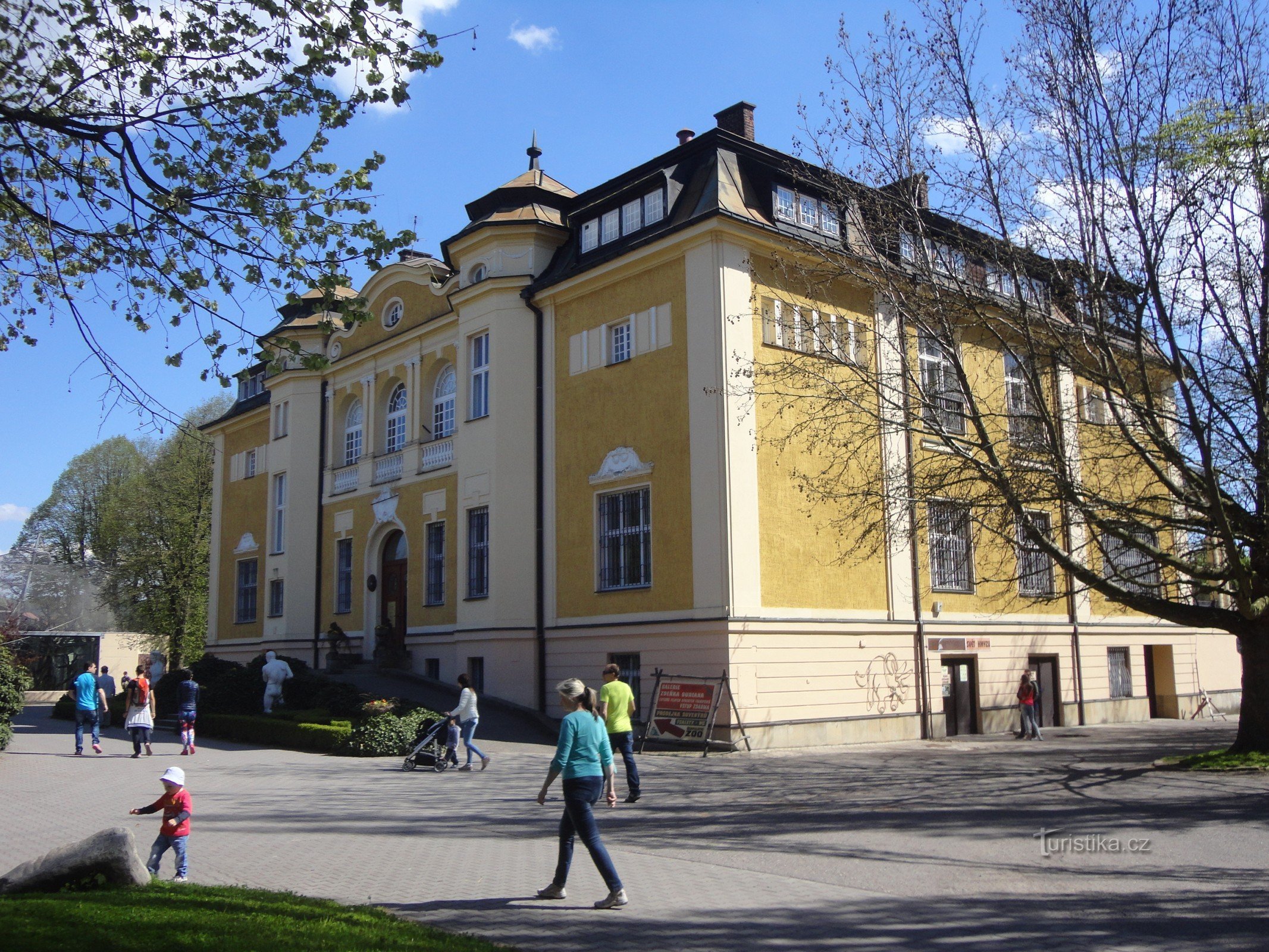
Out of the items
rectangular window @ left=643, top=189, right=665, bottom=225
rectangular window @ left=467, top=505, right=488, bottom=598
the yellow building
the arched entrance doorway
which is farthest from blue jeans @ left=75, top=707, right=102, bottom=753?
rectangular window @ left=643, top=189, right=665, bottom=225

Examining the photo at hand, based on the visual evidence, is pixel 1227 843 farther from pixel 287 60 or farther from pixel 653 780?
pixel 287 60

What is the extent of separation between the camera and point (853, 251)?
17.7 metres

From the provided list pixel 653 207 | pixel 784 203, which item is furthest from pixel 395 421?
pixel 784 203

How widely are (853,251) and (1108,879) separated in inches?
441

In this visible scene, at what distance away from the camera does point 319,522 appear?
109 feet

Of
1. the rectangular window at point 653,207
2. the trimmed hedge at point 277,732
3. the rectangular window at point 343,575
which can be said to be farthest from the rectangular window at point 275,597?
the rectangular window at point 653,207

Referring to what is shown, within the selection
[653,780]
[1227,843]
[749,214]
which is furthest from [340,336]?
[1227,843]

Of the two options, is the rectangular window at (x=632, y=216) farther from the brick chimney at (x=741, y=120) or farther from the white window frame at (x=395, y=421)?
the white window frame at (x=395, y=421)

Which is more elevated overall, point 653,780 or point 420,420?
point 420,420

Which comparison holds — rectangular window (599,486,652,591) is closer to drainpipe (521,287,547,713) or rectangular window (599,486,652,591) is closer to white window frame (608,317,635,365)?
drainpipe (521,287,547,713)

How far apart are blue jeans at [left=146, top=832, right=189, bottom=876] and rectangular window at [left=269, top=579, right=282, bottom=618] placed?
26637 millimetres

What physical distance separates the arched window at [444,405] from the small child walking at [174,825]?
20023mm

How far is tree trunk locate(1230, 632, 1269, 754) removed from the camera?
16.7 metres

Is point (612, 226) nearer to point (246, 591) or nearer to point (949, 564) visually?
point (949, 564)
